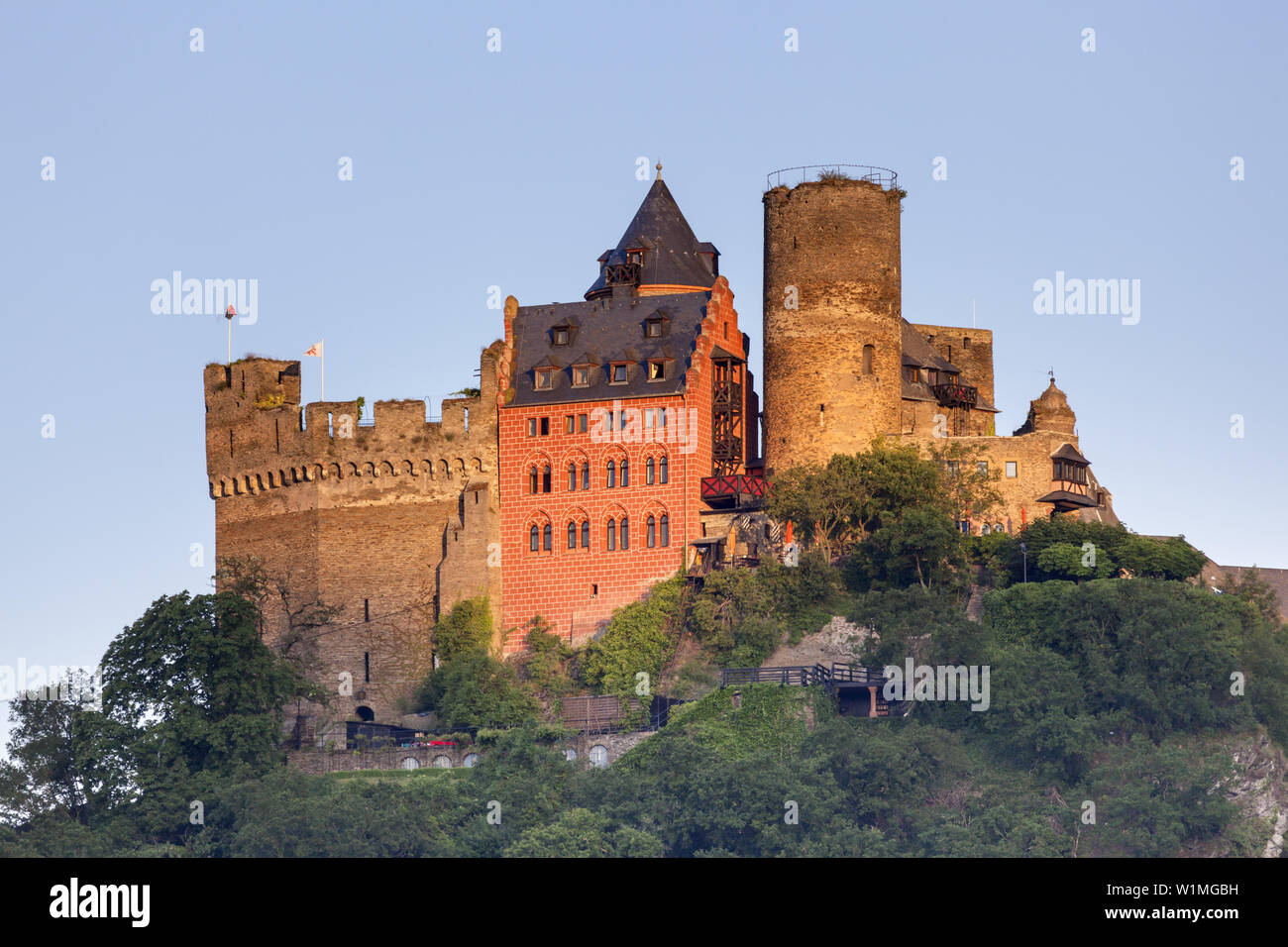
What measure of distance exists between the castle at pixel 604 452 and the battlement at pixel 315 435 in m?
0.11

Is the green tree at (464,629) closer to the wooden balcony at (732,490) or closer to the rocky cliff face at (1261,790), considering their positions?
the wooden balcony at (732,490)

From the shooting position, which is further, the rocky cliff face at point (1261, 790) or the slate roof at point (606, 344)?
the slate roof at point (606, 344)

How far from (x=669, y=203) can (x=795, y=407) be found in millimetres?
13694

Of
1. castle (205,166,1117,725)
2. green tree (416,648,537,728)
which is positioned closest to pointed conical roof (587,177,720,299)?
castle (205,166,1117,725)

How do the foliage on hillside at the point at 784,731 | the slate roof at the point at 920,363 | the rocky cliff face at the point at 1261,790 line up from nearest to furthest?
the foliage on hillside at the point at 784,731
the rocky cliff face at the point at 1261,790
the slate roof at the point at 920,363

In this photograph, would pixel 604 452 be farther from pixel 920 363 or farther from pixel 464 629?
pixel 920 363

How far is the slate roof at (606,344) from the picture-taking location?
3605 inches

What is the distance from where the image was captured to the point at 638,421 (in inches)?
3578

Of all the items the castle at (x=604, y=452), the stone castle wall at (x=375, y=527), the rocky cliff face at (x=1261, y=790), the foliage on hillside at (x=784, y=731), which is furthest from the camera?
the stone castle wall at (x=375, y=527)

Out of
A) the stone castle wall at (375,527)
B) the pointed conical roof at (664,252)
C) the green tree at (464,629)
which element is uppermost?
the pointed conical roof at (664,252)

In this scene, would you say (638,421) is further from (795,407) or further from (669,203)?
(669,203)

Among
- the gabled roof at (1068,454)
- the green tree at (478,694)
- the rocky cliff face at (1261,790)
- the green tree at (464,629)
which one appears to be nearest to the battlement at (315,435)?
the green tree at (464,629)

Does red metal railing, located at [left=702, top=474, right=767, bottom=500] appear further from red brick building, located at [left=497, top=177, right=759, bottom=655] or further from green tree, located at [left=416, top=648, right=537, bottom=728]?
green tree, located at [left=416, top=648, right=537, bottom=728]

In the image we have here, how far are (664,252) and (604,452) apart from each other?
10505 mm
